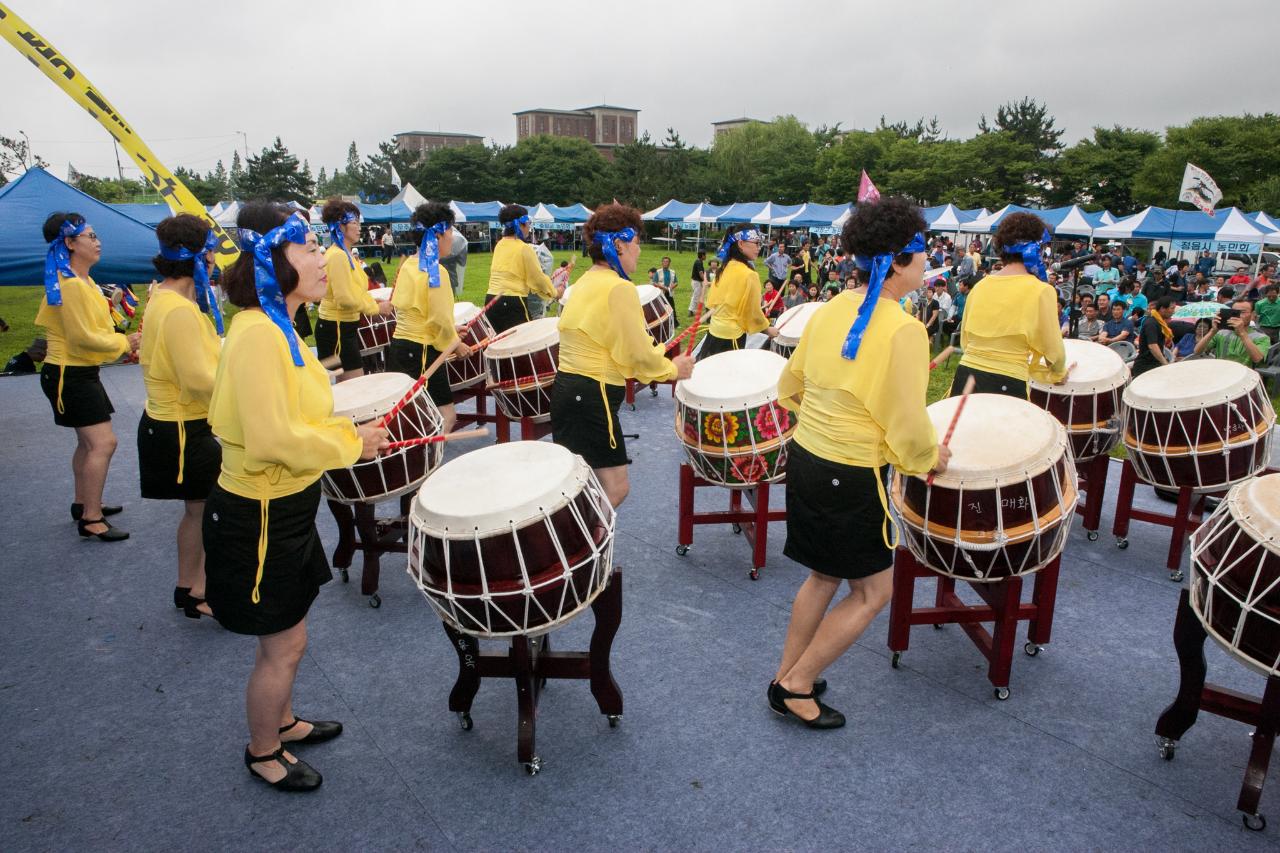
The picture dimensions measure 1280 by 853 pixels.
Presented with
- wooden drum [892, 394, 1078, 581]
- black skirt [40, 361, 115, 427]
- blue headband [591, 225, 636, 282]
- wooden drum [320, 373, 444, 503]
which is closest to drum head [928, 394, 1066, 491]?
wooden drum [892, 394, 1078, 581]

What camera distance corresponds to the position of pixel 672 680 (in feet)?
10.5

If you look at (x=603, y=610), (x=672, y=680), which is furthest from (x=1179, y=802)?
(x=603, y=610)

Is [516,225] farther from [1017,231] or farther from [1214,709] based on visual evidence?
[1214,709]

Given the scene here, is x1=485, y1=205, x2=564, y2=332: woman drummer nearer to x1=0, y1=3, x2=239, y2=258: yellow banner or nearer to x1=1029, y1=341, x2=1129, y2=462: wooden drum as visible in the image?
x1=0, y1=3, x2=239, y2=258: yellow banner

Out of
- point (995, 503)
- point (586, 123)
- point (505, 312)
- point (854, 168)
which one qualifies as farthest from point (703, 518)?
point (586, 123)

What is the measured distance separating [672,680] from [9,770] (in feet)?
7.78

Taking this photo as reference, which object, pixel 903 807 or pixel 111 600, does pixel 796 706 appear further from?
pixel 111 600

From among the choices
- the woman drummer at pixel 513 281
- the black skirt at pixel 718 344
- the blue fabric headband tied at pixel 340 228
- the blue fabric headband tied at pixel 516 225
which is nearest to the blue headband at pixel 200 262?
the blue fabric headband tied at pixel 340 228

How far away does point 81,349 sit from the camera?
439 centimetres

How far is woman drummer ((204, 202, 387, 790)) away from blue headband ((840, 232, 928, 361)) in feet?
5.11

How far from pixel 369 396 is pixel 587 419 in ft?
3.46

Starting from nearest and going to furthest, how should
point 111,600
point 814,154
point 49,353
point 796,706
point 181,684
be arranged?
point 796,706 < point 181,684 < point 111,600 < point 49,353 < point 814,154

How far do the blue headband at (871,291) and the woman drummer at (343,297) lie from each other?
4.11 metres

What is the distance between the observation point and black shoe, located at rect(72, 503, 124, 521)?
15.4 ft
